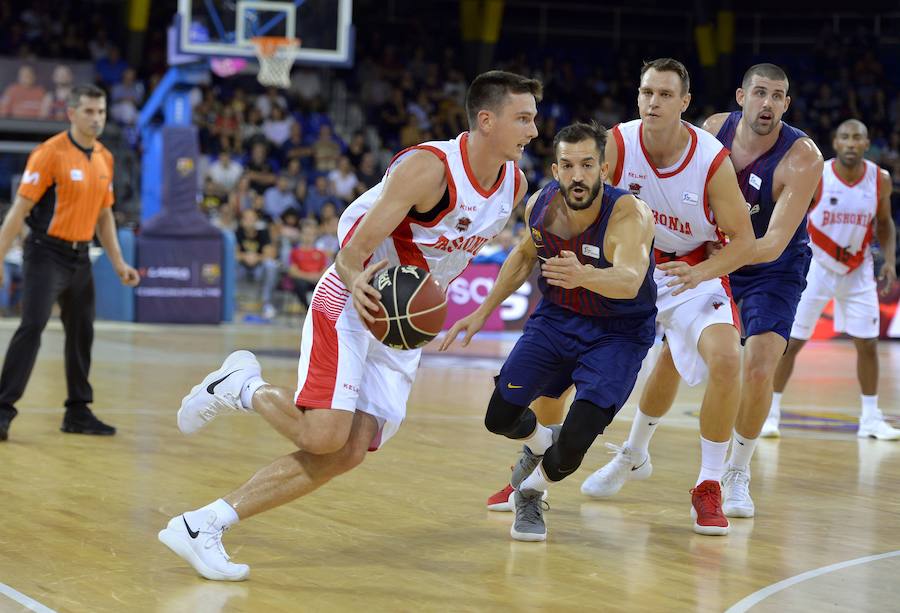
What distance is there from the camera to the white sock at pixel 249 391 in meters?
4.50

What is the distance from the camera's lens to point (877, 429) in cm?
786

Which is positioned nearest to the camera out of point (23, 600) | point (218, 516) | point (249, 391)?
point (23, 600)

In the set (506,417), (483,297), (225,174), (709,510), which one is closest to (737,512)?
(709,510)

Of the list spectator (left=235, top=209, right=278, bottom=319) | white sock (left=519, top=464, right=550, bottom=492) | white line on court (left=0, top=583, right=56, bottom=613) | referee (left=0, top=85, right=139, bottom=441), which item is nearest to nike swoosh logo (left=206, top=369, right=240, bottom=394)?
white line on court (left=0, top=583, right=56, bottom=613)

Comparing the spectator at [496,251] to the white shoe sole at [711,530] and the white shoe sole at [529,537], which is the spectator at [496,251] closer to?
the white shoe sole at [711,530]

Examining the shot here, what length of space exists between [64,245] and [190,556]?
3322 mm

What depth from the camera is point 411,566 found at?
432 centimetres

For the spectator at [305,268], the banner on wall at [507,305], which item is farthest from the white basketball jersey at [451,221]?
the spectator at [305,268]

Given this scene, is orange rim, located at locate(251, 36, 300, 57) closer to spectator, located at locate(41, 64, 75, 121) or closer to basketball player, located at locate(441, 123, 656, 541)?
spectator, located at locate(41, 64, 75, 121)

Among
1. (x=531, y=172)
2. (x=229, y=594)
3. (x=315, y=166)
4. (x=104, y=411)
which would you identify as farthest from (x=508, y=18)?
(x=229, y=594)

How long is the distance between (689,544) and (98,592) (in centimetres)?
229

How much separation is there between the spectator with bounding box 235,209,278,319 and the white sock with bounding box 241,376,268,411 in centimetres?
1218

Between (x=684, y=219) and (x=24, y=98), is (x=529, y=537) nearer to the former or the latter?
(x=684, y=219)

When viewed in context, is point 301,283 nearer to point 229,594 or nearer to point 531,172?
point 531,172
